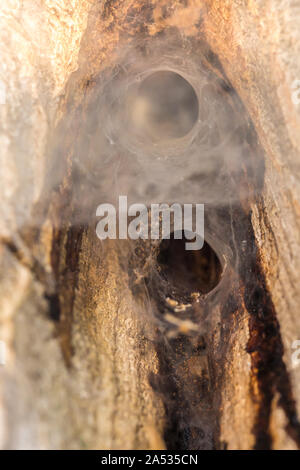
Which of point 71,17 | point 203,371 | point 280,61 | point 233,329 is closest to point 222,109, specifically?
point 280,61

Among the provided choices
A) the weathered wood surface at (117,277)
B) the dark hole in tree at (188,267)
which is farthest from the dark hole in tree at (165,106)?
the dark hole in tree at (188,267)

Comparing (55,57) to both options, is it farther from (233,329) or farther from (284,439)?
(284,439)

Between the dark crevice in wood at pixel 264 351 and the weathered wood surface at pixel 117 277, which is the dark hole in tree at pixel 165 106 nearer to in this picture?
the weathered wood surface at pixel 117 277

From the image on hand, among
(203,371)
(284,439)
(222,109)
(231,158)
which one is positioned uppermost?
(222,109)

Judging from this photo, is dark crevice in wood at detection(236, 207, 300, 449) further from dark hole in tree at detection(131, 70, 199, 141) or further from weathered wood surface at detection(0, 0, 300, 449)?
dark hole in tree at detection(131, 70, 199, 141)

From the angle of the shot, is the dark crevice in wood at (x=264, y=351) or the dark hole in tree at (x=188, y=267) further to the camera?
the dark hole in tree at (x=188, y=267)

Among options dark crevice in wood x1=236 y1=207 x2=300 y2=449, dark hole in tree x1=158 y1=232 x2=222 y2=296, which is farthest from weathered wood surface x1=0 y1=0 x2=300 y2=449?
dark hole in tree x1=158 y1=232 x2=222 y2=296
